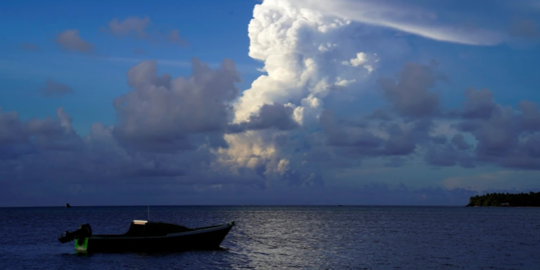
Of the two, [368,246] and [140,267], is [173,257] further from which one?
[368,246]

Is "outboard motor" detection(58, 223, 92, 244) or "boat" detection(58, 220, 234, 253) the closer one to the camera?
"boat" detection(58, 220, 234, 253)

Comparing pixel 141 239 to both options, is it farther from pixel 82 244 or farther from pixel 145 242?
pixel 82 244

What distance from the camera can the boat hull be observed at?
6006 centimetres

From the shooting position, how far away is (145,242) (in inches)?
2378

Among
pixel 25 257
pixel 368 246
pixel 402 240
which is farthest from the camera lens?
pixel 402 240

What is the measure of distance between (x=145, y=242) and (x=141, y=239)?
1.98 feet

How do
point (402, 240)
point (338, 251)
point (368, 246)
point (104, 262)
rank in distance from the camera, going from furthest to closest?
point (402, 240)
point (368, 246)
point (338, 251)
point (104, 262)

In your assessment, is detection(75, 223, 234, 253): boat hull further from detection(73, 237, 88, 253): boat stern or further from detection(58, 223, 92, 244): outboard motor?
detection(58, 223, 92, 244): outboard motor

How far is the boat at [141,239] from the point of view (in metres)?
60.1

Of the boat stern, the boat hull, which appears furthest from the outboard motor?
the boat hull

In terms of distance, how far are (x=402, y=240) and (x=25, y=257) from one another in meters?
53.1

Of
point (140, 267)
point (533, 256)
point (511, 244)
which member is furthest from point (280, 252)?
point (511, 244)

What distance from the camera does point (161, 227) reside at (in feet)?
202

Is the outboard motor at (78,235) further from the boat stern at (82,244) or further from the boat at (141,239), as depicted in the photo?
the boat stern at (82,244)
